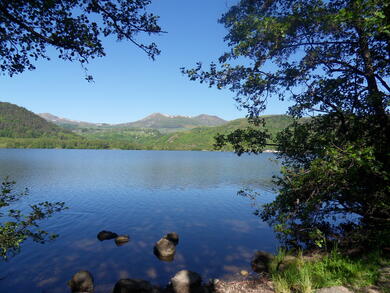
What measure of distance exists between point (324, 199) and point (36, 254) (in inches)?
937

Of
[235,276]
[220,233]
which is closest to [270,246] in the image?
[220,233]

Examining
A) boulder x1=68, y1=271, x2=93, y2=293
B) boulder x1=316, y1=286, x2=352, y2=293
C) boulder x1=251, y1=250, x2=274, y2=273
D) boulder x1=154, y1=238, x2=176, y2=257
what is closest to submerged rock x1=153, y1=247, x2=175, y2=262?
boulder x1=154, y1=238, x2=176, y2=257

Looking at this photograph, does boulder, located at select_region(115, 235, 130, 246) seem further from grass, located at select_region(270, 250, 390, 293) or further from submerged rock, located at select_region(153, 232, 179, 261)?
grass, located at select_region(270, 250, 390, 293)

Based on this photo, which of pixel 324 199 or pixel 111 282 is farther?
pixel 111 282

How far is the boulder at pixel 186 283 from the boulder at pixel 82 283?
588 cm

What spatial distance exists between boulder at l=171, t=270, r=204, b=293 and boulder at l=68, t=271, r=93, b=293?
19.3ft

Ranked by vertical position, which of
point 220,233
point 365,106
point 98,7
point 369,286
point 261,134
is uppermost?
point 98,7

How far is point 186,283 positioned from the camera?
13.7 metres

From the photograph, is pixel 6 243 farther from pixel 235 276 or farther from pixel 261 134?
pixel 235 276

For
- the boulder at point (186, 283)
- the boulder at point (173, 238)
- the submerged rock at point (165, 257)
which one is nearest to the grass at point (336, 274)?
the boulder at point (186, 283)

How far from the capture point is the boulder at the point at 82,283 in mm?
14633

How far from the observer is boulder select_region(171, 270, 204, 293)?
13541mm

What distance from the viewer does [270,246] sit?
22.5 m

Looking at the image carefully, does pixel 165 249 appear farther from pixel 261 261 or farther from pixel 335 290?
pixel 335 290
